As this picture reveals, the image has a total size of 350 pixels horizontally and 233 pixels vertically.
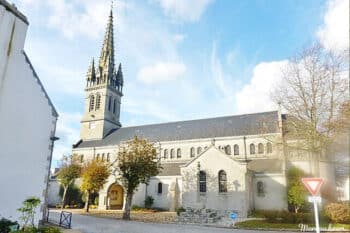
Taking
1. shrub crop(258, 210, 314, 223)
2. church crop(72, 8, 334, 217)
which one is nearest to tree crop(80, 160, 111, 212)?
church crop(72, 8, 334, 217)

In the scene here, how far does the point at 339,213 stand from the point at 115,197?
29091 mm

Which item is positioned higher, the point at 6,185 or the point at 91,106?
the point at 91,106

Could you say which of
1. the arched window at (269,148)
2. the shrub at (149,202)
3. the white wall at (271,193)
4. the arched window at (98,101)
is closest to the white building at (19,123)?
the shrub at (149,202)

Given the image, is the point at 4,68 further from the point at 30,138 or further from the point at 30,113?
the point at 30,138

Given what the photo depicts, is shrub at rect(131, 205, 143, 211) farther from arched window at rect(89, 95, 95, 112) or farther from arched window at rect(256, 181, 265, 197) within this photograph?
arched window at rect(89, 95, 95, 112)

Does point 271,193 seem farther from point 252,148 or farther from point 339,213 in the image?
point 339,213

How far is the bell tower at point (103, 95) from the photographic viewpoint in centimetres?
5119

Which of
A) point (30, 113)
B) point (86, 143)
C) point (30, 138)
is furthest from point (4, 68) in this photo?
point (86, 143)

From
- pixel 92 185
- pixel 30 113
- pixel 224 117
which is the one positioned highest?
pixel 224 117

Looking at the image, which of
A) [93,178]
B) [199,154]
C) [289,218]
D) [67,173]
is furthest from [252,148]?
[67,173]

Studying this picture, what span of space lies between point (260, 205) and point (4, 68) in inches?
1043

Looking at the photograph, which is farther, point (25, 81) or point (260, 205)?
point (260, 205)

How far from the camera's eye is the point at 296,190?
25594 millimetres

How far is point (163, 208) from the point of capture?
34219 millimetres
